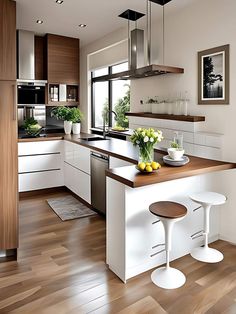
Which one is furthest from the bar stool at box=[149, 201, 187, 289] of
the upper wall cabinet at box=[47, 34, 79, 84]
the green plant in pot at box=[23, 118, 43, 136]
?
the upper wall cabinet at box=[47, 34, 79, 84]

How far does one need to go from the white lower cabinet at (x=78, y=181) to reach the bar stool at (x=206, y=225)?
1767mm

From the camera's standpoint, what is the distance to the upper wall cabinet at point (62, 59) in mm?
5199

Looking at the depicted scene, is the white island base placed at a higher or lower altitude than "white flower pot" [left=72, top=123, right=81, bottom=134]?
lower

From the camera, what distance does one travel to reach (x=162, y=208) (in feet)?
7.87

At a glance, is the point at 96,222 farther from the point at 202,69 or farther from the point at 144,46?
the point at 144,46

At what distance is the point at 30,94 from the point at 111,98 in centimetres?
143

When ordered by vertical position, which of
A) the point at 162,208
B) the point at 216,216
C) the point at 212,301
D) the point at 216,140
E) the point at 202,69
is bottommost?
the point at 212,301

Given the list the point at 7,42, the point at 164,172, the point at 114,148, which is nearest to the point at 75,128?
the point at 114,148

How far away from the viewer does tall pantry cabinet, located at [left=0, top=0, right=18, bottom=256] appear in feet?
9.02

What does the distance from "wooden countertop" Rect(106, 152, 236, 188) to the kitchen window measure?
2249 mm

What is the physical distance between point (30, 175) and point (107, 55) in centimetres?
244

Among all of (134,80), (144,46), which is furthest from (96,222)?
(144,46)

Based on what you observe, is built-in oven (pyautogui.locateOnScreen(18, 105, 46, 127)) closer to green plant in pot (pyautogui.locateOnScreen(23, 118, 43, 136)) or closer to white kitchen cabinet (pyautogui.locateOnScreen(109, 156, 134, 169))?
green plant in pot (pyautogui.locateOnScreen(23, 118, 43, 136))

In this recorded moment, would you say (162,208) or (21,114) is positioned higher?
(21,114)
